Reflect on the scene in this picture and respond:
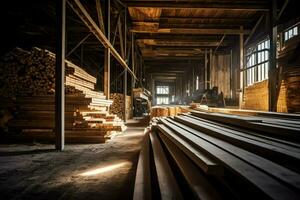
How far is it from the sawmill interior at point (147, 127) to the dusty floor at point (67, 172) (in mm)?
17

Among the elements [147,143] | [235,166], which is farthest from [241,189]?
[147,143]

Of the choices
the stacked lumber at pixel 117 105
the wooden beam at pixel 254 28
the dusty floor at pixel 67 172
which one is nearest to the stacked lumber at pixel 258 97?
the wooden beam at pixel 254 28

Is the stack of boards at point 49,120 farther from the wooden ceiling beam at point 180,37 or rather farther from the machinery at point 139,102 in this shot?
the wooden ceiling beam at point 180,37

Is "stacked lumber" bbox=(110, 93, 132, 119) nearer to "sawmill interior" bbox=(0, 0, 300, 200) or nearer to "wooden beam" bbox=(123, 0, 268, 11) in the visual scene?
"sawmill interior" bbox=(0, 0, 300, 200)

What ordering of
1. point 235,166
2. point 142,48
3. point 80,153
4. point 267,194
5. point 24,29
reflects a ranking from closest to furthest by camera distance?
1. point 267,194
2. point 235,166
3. point 80,153
4. point 24,29
5. point 142,48

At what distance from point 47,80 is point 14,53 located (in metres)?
1.20

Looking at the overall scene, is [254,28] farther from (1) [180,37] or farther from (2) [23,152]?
(2) [23,152]

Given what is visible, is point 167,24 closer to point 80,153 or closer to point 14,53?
point 14,53

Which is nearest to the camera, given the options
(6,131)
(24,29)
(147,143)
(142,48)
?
(147,143)

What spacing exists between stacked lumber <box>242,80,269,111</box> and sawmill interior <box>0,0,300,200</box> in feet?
0.22

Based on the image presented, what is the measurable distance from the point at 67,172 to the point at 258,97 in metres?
8.84

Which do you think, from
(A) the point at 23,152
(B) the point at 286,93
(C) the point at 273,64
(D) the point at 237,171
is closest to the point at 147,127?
(A) the point at 23,152

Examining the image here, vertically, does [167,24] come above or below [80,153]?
above

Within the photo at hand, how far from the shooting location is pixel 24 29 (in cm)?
1261
